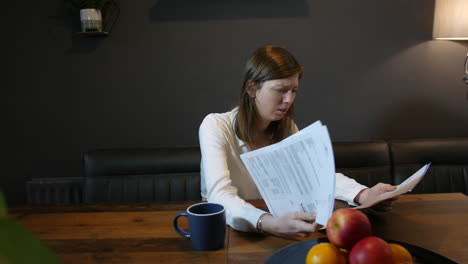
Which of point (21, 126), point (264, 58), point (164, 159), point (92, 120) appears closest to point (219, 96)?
point (164, 159)

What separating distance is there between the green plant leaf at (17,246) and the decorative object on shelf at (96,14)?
214cm

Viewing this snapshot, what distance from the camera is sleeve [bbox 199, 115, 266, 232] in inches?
39.0

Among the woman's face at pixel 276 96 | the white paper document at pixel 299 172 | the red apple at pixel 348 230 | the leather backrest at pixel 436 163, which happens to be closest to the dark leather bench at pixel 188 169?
the leather backrest at pixel 436 163

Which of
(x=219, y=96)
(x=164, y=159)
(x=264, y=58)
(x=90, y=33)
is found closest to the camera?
(x=264, y=58)

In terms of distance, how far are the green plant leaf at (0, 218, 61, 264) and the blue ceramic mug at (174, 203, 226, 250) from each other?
721mm

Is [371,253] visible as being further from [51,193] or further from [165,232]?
[51,193]

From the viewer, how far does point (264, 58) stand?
1.34 m

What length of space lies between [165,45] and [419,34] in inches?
59.6

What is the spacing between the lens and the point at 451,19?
6.37ft

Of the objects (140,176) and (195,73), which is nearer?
(140,176)

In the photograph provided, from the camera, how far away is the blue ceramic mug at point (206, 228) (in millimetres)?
851

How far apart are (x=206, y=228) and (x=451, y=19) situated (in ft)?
5.97

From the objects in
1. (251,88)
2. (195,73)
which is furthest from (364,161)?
(195,73)

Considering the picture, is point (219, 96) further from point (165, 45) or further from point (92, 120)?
point (92, 120)
